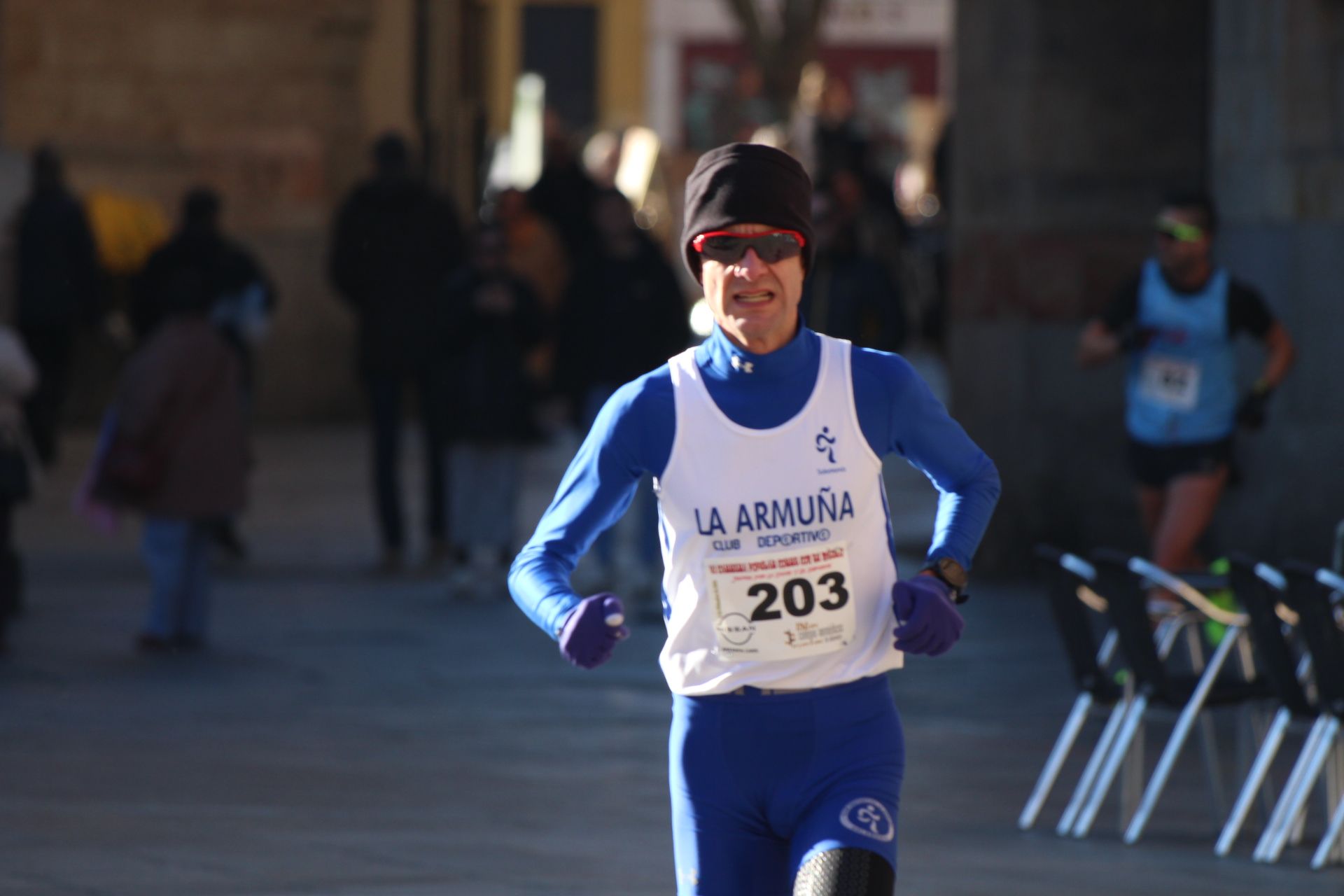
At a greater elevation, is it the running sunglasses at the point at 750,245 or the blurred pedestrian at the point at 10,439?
the running sunglasses at the point at 750,245

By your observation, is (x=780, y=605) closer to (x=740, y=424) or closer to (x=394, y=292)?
(x=740, y=424)

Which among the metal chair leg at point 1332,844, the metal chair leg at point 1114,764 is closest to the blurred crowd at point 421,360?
the metal chair leg at point 1114,764

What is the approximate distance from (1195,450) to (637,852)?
163 inches

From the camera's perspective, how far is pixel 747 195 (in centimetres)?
485

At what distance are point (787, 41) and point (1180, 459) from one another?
2036 centimetres

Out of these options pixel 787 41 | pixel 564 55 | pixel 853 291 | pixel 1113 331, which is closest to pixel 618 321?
pixel 853 291

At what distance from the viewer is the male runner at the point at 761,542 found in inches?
190

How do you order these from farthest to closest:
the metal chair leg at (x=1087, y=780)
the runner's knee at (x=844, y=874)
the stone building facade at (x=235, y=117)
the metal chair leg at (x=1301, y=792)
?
the stone building facade at (x=235, y=117)
the metal chair leg at (x=1087, y=780)
the metal chair leg at (x=1301, y=792)
the runner's knee at (x=844, y=874)

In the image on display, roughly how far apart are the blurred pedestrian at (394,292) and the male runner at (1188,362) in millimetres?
4296

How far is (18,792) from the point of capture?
859cm

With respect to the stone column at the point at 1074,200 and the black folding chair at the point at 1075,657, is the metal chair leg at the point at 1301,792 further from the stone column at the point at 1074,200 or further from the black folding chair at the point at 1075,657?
the stone column at the point at 1074,200

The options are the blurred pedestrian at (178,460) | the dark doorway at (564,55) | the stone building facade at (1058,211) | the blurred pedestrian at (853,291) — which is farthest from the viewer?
the dark doorway at (564,55)

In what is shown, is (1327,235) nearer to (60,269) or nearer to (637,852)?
(637,852)

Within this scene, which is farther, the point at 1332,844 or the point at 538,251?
the point at 538,251
